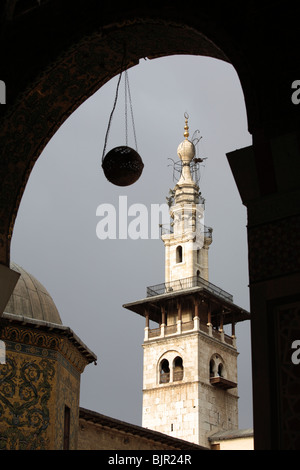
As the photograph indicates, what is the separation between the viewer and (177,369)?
106 feet

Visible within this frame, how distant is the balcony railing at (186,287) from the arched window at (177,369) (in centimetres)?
291

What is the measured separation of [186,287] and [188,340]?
2.21m

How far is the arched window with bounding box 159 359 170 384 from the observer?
32125 millimetres

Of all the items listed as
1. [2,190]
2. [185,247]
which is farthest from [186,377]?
[2,190]

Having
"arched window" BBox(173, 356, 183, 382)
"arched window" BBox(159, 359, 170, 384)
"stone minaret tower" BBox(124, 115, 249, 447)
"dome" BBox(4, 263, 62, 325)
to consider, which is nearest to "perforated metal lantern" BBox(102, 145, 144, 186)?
"dome" BBox(4, 263, 62, 325)

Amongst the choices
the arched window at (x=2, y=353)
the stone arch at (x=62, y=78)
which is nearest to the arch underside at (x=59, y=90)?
the stone arch at (x=62, y=78)

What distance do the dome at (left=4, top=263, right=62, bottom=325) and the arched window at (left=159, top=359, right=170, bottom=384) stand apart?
22999mm

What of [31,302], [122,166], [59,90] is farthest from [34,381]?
[59,90]

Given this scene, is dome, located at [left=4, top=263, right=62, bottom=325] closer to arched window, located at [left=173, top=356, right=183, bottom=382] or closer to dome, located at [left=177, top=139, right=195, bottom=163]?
arched window, located at [left=173, top=356, right=183, bottom=382]

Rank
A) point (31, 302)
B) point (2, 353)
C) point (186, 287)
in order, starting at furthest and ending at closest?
point (186, 287)
point (31, 302)
point (2, 353)

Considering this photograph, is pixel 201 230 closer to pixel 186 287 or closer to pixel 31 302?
pixel 186 287

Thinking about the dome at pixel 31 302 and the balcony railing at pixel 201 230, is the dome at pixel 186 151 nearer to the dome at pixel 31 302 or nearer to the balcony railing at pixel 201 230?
the balcony railing at pixel 201 230

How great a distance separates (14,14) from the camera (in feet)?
14.2

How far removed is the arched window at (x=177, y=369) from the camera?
31.8 metres
